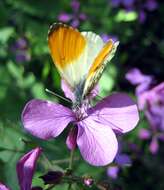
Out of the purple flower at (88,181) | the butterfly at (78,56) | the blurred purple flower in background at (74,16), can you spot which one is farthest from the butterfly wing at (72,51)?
the blurred purple flower in background at (74,16)

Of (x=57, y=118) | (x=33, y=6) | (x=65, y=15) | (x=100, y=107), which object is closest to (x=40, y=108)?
(x=57, y=118)

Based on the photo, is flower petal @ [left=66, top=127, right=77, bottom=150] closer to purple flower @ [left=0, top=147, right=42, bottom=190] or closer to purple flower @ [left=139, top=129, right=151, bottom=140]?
purple flower @ [left=0, top=147, right=42, bottom=190]

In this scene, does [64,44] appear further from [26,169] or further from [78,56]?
[26,169]

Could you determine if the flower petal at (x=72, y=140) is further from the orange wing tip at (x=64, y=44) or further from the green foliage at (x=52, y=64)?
the green foliage at (x=52, y=64)

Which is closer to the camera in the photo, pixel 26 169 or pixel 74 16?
pixel 26 169

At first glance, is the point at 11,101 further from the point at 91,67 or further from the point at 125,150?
the point at 91,67

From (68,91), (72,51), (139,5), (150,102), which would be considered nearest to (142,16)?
(139,5)

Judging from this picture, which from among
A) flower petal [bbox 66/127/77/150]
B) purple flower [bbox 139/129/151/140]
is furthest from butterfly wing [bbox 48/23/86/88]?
purple flower [bbox 139/129/151/140]
